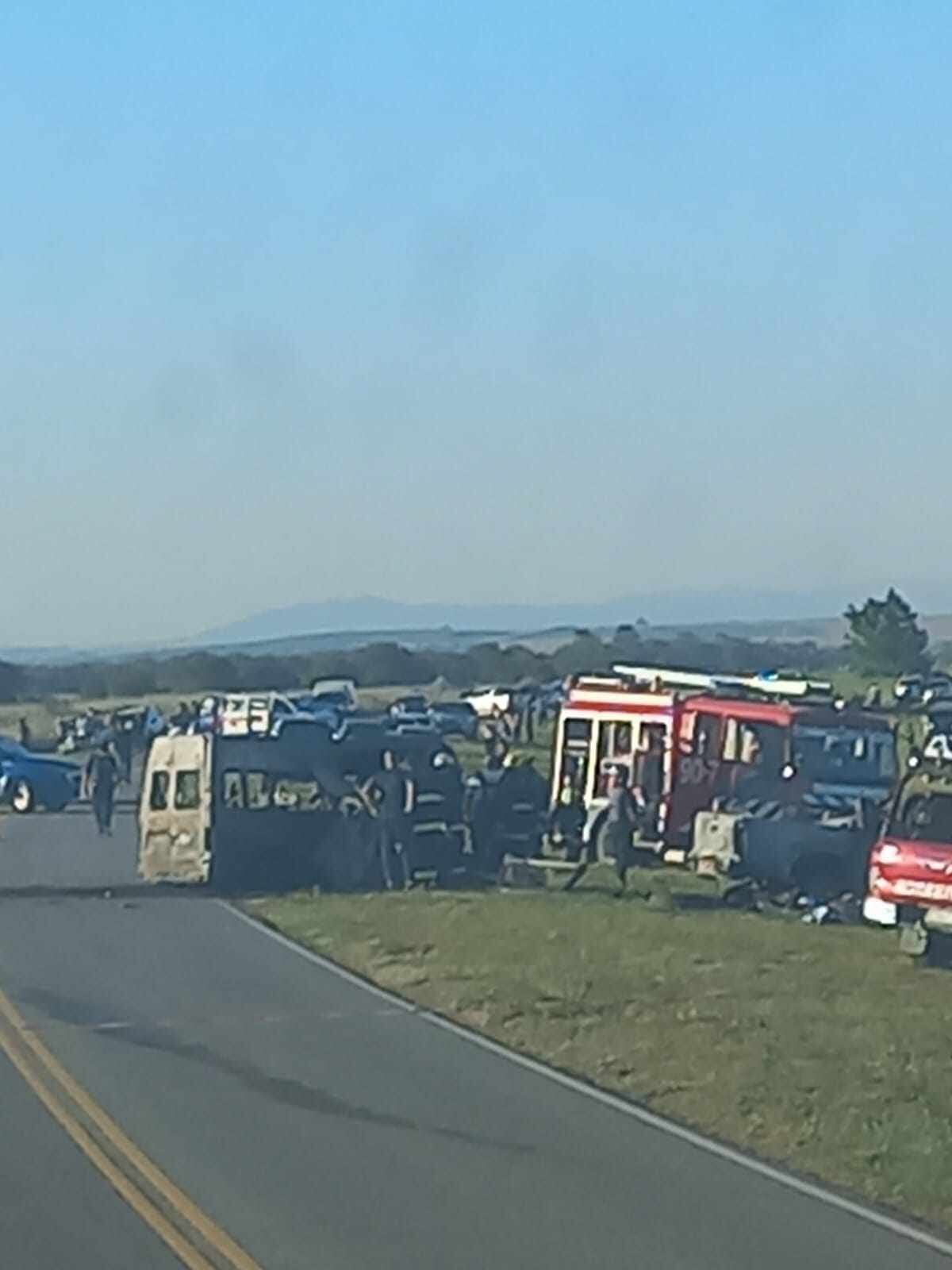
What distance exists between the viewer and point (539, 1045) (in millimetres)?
20422

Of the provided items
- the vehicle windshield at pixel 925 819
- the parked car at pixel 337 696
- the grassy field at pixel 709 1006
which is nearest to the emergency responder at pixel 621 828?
the grassy field at pixel 709 1006

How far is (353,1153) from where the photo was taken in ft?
49.9

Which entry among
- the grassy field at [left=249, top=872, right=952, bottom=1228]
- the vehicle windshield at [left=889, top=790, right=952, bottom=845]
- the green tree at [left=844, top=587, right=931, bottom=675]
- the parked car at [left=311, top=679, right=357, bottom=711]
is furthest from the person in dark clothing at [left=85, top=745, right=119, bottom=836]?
the green tree at [left=844, top=587, right=931, bottom=675]

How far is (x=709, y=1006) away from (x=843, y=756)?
11.8 meters

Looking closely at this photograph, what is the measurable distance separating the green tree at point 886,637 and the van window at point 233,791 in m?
48.5

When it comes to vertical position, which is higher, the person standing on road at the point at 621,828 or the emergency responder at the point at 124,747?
the person standing on road at the point at 621,828

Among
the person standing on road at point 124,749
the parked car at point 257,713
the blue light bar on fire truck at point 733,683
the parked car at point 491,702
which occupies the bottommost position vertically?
the person standing on road at point 124,749

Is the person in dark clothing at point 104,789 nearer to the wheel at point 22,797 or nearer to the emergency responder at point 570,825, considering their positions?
the wheel at point 22,797

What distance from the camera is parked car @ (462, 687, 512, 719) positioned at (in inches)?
2820

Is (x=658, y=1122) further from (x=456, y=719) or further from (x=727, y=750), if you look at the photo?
(x=456, y=719)

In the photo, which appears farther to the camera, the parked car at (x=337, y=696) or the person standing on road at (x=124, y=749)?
the parked car at (x=337, y=696)

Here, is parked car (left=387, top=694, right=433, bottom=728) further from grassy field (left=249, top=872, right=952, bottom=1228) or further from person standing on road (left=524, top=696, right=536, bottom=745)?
grassy field (left=249, top=872, right=952, bottom=1228)

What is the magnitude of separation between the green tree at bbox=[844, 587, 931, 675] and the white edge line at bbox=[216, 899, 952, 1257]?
5713cm

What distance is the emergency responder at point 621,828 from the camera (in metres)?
33.2
